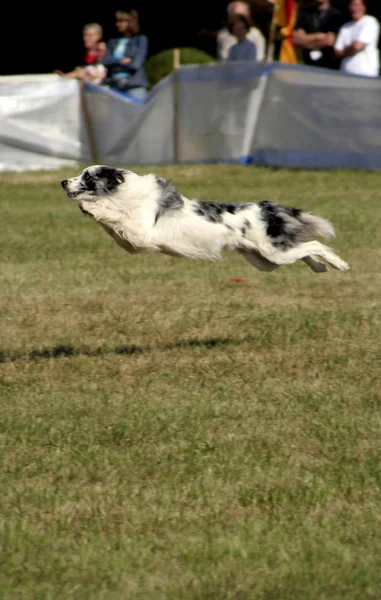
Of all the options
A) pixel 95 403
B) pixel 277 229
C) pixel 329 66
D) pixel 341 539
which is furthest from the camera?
pixel 329 66

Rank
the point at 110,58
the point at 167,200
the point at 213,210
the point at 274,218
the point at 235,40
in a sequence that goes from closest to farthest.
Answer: the point at 167,200
the point at 213,210
the point at 274,218
the point at 110,58
the point at 235,40

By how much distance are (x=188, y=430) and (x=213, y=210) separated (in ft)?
4.86

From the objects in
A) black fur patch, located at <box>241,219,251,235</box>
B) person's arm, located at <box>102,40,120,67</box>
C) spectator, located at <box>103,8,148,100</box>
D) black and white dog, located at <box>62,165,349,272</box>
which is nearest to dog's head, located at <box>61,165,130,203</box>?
black and white dog, located at <box>62,165,349,272</box>

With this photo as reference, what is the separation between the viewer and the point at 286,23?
17.5 m

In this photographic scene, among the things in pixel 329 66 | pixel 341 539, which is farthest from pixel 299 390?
pixel 329 66

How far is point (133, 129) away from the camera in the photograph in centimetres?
1698

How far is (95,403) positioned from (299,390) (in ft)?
4.11

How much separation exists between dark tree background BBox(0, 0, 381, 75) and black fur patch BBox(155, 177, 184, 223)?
1977 centimetres

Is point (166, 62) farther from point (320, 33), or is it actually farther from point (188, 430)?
point (188, 430)

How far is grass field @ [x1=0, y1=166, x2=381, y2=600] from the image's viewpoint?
13.8 feet

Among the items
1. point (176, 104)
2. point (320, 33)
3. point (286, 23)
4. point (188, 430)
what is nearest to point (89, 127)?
point (176, 104)

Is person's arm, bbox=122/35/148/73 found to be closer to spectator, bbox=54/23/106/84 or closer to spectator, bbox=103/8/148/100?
spectator, bbox=103/8/148/100

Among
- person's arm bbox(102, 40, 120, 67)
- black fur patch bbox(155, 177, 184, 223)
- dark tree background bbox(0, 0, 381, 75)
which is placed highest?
black fur patch bbox(155, 177, 184, 223)

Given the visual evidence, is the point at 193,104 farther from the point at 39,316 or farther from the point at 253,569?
the point at 253,569
